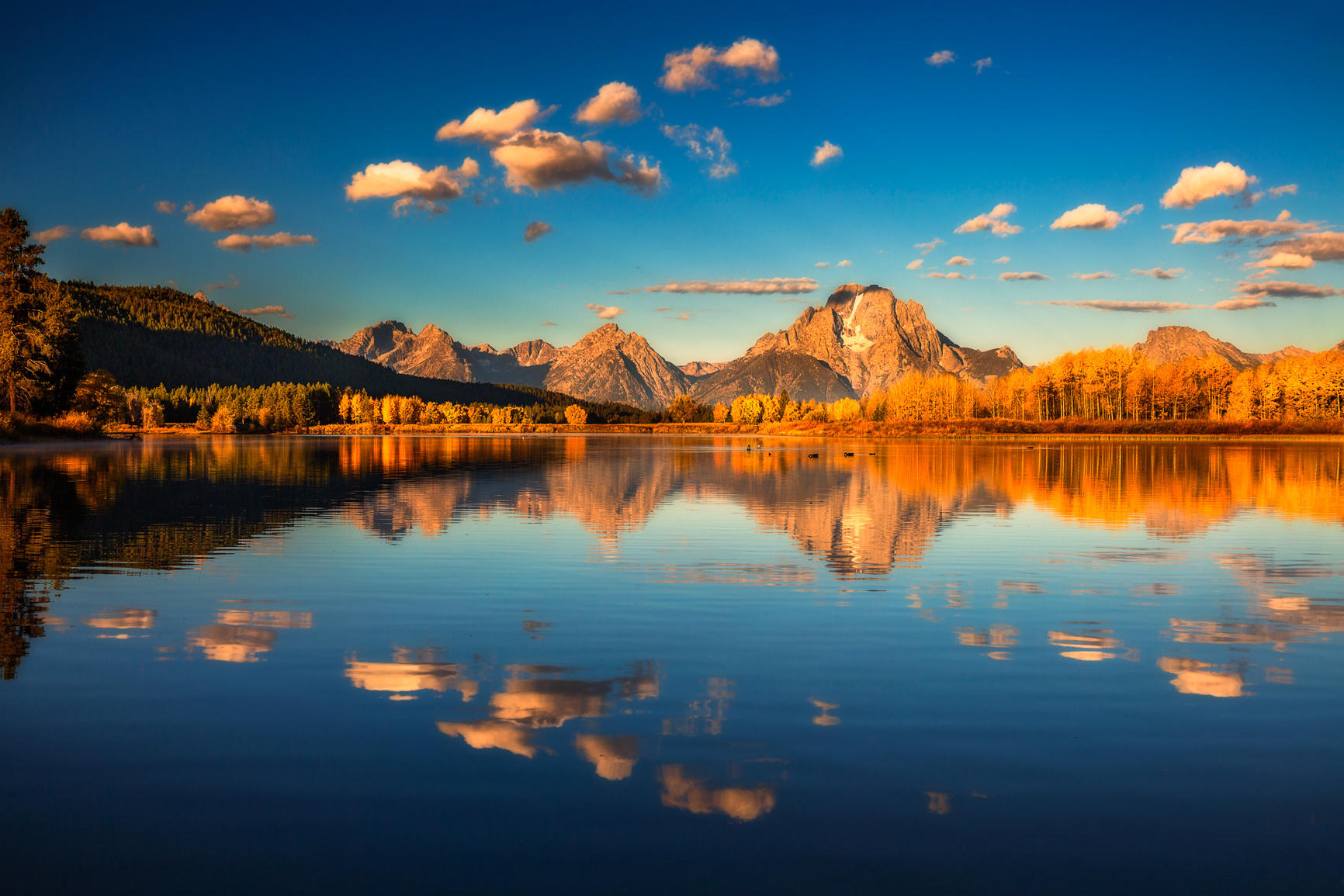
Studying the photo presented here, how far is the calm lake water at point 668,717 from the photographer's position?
7.89 m

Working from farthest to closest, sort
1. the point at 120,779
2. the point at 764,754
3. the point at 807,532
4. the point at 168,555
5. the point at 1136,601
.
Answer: the point at 807,532, the point at 168,555, the point at 1136,601, the point at 764,754, the point at 120,779

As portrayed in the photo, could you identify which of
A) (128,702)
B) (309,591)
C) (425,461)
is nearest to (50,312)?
(425,461)

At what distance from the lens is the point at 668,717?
11.7 metres

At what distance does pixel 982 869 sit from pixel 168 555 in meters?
27.4

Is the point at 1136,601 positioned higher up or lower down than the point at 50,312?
lower down

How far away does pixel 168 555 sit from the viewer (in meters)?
27.1

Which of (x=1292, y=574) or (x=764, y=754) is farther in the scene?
(x=1292, y=574)

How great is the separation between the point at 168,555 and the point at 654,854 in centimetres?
2519

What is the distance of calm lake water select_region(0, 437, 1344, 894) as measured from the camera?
7887 millimetres

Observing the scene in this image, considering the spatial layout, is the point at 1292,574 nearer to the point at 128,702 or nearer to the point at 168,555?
the point at 128,702

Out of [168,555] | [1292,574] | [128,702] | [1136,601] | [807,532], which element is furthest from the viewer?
[807,532]

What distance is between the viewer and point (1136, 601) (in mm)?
20578

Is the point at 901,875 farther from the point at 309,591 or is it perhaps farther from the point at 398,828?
the point at 309,591

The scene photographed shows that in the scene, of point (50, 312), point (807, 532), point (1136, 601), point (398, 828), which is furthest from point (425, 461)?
point (398, 828)
